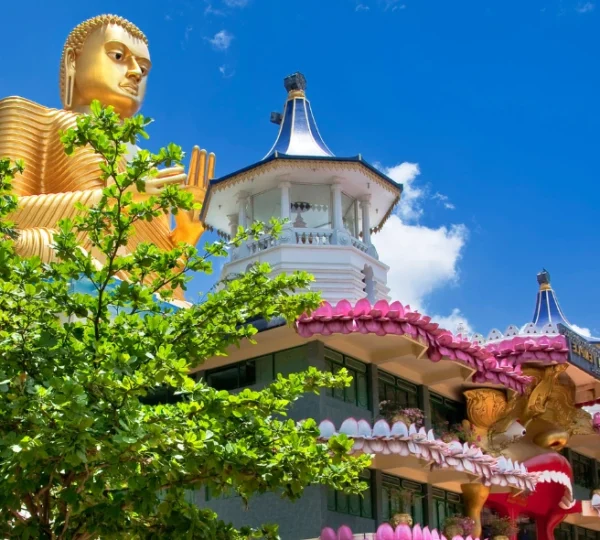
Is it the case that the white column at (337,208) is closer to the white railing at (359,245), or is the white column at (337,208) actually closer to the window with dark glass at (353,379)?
the white railing at (359,245)

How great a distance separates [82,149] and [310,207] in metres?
7.01

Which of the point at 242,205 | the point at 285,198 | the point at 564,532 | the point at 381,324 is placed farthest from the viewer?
the point at 564,532

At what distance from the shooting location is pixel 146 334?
39.9ft

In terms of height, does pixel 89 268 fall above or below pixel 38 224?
below

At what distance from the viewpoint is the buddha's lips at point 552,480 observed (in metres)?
25.9

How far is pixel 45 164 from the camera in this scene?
29891 mm

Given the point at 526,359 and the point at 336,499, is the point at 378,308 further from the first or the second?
the point at 526,359

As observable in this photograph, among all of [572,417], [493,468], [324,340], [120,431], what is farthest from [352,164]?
[120,431]

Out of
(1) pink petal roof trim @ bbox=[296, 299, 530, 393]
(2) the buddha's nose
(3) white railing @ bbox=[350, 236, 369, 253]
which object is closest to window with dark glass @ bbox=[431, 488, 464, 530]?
(1) pink petal roof trim @ bbox=[296, 299, 530, 393]

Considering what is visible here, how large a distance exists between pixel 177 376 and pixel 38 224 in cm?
1747

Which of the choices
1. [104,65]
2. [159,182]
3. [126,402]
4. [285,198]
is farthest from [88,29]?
[126,402]

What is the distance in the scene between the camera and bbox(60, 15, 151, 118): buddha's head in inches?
1236

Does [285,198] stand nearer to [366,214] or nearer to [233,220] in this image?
[366,214]

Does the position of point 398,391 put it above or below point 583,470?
above
